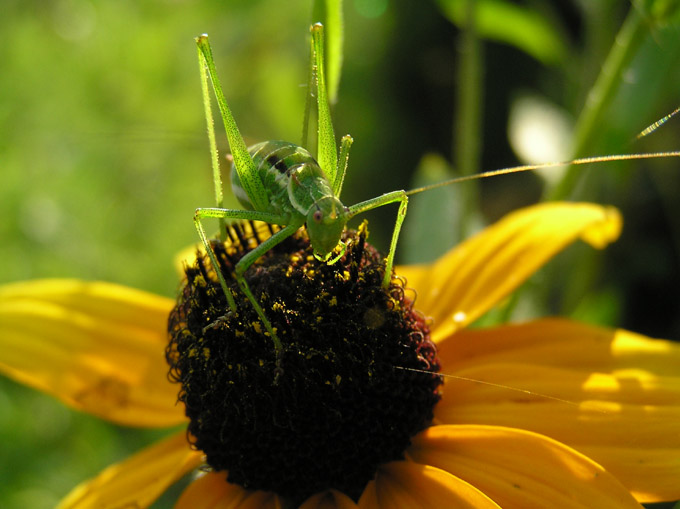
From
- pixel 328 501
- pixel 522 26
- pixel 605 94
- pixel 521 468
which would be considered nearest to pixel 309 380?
pixel 328 501

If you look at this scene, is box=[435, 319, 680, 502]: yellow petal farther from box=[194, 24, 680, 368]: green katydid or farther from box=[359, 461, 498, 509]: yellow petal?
box=[194, 24, 680, 368]: green katydid

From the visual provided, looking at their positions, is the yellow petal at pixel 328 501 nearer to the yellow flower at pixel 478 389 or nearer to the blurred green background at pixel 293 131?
the yellow flower at pixel 478 389

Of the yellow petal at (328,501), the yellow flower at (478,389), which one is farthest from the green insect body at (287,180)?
the yellow petal at (328,501)

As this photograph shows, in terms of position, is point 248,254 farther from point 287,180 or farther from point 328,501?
point 328,501

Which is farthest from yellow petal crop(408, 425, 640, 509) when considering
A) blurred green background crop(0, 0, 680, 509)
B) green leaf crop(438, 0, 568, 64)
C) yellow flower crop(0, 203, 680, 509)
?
green leaf crop(438, 0, 568, 64)

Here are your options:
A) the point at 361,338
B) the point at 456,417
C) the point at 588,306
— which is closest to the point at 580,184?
the point at 588,306
